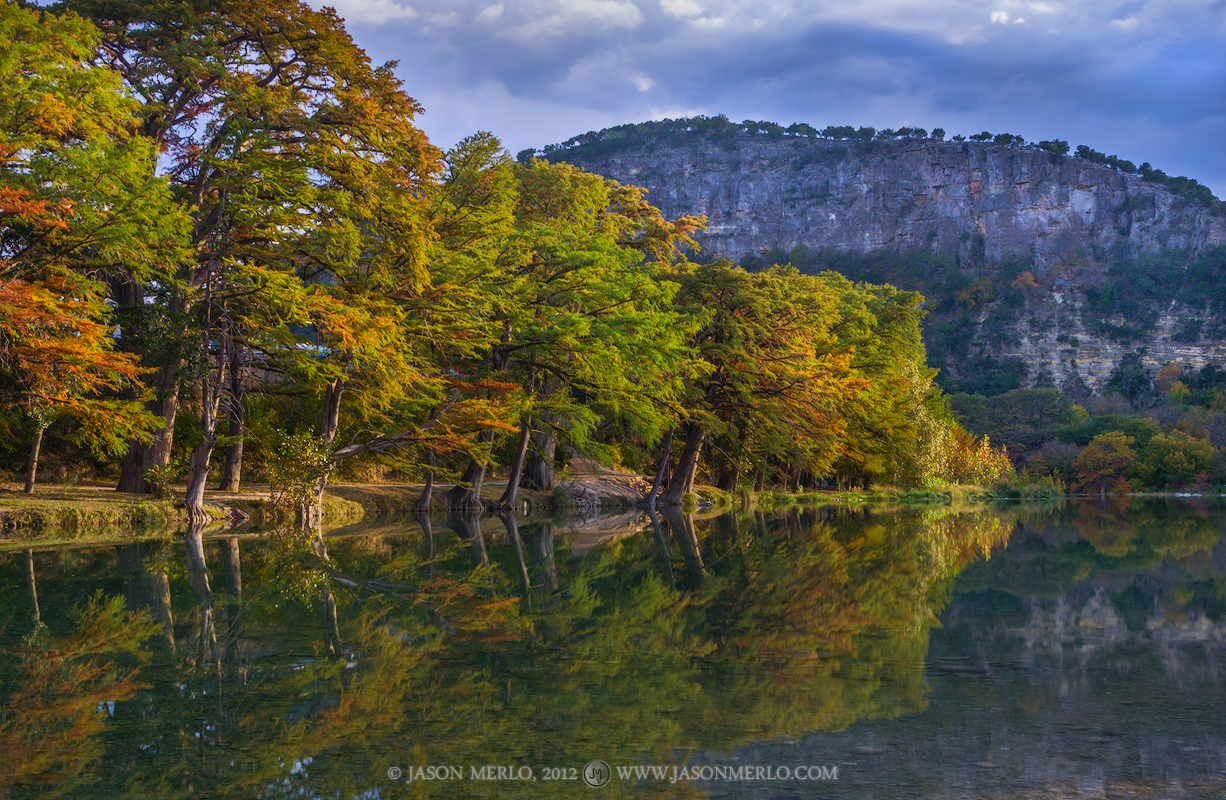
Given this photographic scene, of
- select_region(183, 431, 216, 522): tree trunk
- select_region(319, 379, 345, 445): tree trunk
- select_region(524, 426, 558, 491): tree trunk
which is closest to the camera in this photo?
select_region(183, 431, 216, 522): tree trunk

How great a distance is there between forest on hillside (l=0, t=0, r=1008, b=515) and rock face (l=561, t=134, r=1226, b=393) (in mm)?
96260

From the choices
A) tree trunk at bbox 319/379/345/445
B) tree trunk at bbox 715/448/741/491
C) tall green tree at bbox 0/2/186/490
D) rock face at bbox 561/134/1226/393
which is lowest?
tree trunk at bbox 715/448/741/491

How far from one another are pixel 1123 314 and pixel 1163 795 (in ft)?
415

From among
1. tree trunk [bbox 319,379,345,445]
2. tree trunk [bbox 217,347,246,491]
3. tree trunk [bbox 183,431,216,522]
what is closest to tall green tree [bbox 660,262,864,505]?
tree trunk [bbox 319,379,345,445]

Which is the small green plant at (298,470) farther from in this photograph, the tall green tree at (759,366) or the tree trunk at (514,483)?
the tall green tree at (759,366)

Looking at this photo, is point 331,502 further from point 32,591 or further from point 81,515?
point 32,591

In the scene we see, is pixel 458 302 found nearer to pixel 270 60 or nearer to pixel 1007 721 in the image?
pixel 270 60

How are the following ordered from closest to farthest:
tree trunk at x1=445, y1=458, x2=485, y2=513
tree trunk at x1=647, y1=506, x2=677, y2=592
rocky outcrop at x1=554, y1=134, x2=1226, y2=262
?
tree trunk at x1=647, y1=506, x2=677, y2=592
tree trunk at x1=445, y1=458, x2=485, y2=513
rocky outcrop at x1=554, y1=134, x2=1226, y2=262

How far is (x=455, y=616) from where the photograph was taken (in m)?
5.98

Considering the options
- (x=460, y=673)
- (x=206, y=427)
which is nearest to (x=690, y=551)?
(x=460, y=673)

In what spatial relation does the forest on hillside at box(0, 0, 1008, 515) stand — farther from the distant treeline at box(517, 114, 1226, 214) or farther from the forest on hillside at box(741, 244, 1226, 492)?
the distant treeline at box(517, 114, 1226, 214)

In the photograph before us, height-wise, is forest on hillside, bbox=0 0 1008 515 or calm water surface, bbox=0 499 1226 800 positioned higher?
forest on hillside, bbox=0 0 1008 515

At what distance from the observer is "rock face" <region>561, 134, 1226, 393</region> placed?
357ft

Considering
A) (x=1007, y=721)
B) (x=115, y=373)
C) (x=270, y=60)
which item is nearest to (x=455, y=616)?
(x=1007, y=721)
